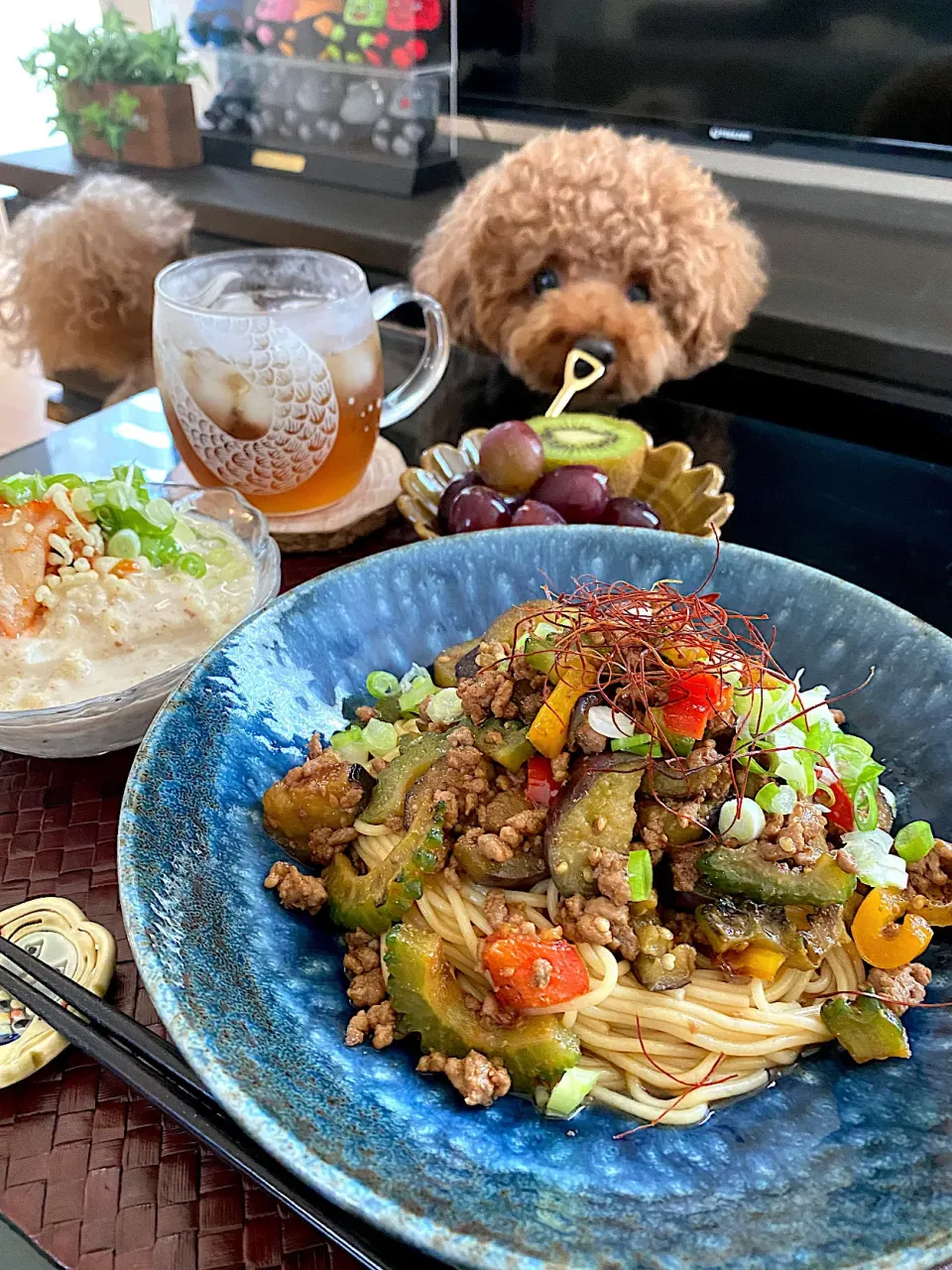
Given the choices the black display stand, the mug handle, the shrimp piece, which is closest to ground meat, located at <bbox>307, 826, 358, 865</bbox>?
the shrimp piece

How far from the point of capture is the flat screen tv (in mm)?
3785

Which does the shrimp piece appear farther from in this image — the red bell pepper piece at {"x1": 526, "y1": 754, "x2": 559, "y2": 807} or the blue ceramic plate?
the red bell pepper piece at {"x1": 526, "y1": 754, "x2": 559, "y2": 807}

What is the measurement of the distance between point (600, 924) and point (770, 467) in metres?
2.02

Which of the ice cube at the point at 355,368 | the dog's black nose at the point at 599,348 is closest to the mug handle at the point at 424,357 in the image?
the ice cube at the point at 355,368

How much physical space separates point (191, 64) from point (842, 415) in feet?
13.1

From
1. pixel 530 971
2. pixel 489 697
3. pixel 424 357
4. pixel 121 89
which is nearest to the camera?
pixel 530 971

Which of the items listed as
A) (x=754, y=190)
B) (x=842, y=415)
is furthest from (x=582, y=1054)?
(x=754, y=190)

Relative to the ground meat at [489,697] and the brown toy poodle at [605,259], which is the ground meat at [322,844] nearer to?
the ground meat at [489,697]

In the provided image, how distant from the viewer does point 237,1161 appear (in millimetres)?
1064

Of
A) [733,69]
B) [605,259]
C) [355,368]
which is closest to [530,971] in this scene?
[355,368]

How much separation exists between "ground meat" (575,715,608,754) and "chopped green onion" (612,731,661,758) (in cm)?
2

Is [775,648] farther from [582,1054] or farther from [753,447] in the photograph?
[753,447]

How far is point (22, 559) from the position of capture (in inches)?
69.1

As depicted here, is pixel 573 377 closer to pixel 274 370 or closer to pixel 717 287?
pixel 717 287
